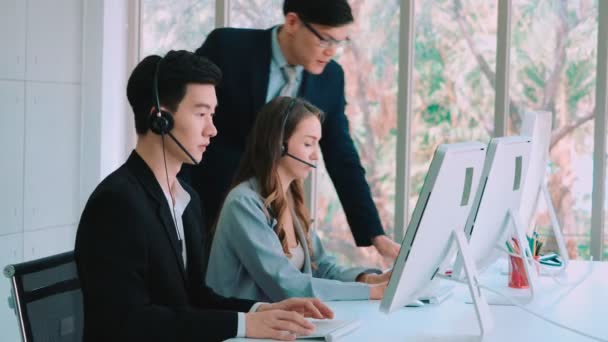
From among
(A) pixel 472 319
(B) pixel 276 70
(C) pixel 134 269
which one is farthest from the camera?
(B) pixel 276 70

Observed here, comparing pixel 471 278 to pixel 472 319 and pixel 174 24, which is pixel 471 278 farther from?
pixel 174 24

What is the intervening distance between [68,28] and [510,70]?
2028mm

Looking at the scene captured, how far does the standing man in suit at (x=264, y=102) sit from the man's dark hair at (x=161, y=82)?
1.04 meters

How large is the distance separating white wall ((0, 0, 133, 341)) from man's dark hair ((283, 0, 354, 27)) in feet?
4.96

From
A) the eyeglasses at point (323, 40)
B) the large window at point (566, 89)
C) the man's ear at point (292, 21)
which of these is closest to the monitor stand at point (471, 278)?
the eyeglasses at point (323, 40)

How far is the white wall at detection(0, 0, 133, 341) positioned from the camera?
12.7 feet

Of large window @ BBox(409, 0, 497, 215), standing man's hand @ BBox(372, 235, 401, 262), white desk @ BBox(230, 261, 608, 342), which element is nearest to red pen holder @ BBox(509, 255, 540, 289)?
white desk @ BBox(230, 261, 608, 342)

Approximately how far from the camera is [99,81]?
444cm

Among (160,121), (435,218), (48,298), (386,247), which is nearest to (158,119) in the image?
(160,121)

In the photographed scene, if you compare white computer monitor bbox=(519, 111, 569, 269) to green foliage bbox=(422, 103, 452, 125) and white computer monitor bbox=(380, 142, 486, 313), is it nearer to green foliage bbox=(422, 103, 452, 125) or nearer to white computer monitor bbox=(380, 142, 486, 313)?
white computer monitor bbox=(380, 142, 486, 313)

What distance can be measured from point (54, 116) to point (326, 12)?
1.80 m

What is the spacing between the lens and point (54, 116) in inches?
164

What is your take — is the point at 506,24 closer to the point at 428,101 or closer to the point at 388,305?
the point at 428,101

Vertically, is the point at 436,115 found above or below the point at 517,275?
above
